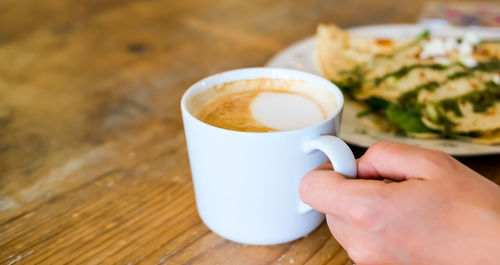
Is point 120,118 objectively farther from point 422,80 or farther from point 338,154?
point 422,80

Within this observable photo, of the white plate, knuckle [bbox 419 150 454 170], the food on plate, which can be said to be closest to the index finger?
knuckle [bbox 419 150 454 170]

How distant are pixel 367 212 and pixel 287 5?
4.83 feet

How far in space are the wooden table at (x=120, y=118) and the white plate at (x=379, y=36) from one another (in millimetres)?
64

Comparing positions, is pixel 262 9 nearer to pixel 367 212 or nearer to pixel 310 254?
pixel 310 254

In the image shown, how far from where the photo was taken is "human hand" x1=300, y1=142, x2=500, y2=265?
0.47 metres

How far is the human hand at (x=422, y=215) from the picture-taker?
472 mm

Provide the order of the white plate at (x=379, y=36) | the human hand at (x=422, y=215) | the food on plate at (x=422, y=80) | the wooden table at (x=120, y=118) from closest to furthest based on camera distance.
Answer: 1. the human hand at (x=422, y=215)
2. the wooden table at (x=120, y=118)
3. the white plate at (x=379, y=36)
4. the food on plate at (x=422, y=80)

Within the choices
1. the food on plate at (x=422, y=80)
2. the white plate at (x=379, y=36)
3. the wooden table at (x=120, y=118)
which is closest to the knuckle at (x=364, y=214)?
the wooden table at (x=120, y=118)

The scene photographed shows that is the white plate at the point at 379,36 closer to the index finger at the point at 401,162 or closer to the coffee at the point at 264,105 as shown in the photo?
the coffee at the point at 264,105

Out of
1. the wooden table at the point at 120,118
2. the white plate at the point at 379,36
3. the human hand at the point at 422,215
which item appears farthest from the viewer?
the white plate at the point at 379,36

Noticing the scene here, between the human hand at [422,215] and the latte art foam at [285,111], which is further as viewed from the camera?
the latte art foam at [285,111]

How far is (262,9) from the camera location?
→ 5.85 feet

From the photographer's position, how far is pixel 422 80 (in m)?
1.11

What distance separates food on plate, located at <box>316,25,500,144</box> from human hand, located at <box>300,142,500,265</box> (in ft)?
1.35
